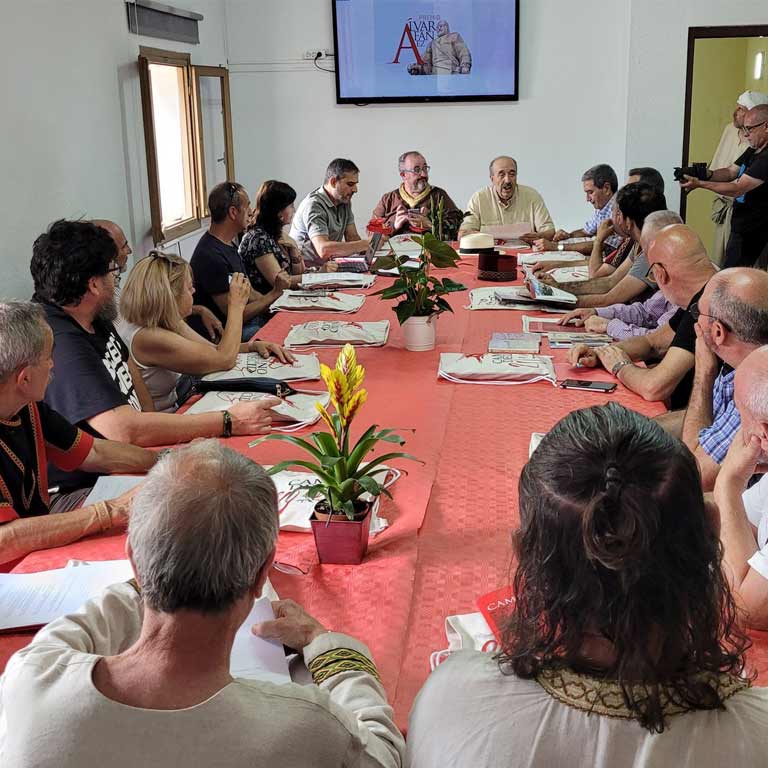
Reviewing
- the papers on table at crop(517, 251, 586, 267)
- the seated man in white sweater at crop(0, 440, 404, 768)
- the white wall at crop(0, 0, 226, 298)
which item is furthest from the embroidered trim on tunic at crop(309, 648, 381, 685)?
the papers on table at crop(517, 251, 586, 267)

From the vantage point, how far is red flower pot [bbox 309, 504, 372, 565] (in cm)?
174

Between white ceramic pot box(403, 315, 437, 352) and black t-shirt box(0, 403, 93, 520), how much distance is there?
4.58 feet

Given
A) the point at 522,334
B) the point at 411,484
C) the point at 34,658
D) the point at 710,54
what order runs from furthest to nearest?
the point at 710,54
the point at 522,334
the point at 411,484
the point at 34,658

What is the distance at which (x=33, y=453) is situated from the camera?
2.10 metres

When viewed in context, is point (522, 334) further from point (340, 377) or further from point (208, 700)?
point (208, 700)

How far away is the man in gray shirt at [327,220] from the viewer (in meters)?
5.60

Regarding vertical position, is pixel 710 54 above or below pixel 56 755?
above

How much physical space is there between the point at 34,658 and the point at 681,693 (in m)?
0.73

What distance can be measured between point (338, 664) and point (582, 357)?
6.53 feet

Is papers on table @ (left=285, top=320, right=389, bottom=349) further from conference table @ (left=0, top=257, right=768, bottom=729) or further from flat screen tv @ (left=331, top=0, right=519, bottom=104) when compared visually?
flat screen tv @ (left=331, top=0, right=519, bottom=104)

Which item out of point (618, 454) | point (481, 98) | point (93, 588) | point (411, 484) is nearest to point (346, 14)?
point (481, 98)

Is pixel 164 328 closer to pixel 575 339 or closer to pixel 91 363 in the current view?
pixel 91 363

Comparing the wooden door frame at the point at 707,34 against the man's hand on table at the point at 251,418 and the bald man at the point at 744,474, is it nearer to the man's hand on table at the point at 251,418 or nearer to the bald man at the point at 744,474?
the man's hand on table at the point at 251,418

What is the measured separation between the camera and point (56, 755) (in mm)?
993
